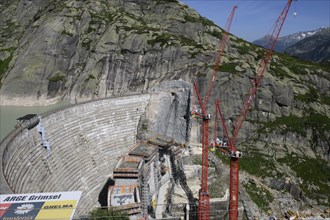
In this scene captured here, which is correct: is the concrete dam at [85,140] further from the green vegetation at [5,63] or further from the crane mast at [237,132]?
the green vegetation at [5,63]

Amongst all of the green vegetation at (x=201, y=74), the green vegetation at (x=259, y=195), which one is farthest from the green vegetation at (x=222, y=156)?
the green vegetation at (x=201, y=74)

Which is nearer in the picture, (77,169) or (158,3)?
(77,169)

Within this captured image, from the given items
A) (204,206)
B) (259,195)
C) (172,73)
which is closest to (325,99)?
(172,73)

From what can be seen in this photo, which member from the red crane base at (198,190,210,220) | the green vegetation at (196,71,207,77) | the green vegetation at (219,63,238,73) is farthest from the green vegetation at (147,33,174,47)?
the red crane base at (198,190,210,220)

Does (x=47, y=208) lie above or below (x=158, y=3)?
below

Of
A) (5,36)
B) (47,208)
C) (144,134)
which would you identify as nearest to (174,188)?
(144,134)

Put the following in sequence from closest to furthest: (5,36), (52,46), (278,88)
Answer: (278,88) < (52,46) < (5,36)

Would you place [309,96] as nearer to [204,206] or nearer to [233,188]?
[233,188]

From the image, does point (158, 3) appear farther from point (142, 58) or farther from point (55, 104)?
point (55, 104)
